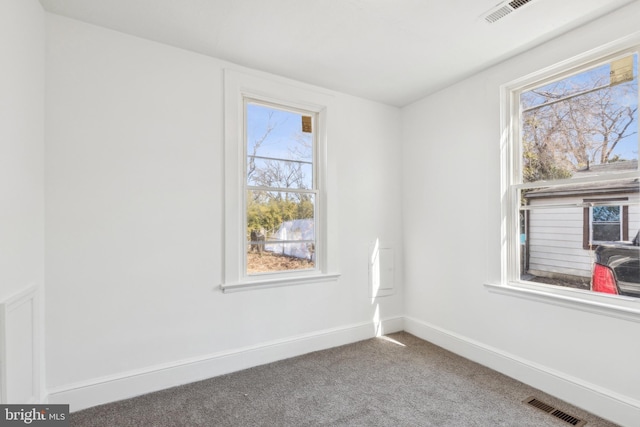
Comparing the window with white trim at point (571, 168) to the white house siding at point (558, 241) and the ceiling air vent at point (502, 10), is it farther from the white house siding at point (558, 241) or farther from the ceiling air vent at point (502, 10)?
the ceiling air vent at point (502, 10)

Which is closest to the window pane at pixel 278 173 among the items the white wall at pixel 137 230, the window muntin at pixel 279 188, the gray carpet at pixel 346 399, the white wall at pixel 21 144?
the window muntin at pixel 279 188

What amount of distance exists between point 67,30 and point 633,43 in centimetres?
370

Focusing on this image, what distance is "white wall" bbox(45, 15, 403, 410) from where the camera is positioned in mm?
2096

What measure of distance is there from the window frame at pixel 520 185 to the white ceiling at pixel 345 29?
10.0 inches

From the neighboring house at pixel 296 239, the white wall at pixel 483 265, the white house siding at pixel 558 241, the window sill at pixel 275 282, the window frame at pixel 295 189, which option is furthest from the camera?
the neighboring house at pixel 296 239

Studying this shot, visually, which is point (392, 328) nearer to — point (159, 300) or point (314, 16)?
point (159, 300)

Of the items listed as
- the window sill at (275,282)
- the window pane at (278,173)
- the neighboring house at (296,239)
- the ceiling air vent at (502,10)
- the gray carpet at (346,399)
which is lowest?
the gray carpet at (346,399)

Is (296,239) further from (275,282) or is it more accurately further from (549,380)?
(549,380)

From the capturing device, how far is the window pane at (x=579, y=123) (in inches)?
81.7

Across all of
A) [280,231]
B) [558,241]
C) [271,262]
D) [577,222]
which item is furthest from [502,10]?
[271,262]

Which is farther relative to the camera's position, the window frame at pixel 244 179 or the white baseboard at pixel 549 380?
the window frame at pixel 244 179

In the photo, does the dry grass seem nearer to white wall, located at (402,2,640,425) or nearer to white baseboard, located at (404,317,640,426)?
white wall, located at (402,2,640,425)

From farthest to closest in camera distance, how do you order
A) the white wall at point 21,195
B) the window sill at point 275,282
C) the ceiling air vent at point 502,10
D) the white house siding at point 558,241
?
the window sill at point 275,282, the white house siding at point 558,241, the ceiling air vent at point 502,10, the white wall at point 21,195

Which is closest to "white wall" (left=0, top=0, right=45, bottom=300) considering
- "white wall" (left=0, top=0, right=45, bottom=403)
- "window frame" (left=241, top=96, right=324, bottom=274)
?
"white wall" (left=0, top=0, right=45, bottom=403)
